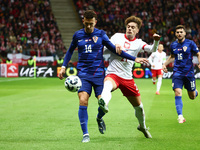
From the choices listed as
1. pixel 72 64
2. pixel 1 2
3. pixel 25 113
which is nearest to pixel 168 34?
pixel 72 64

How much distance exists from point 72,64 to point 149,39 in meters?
7.54

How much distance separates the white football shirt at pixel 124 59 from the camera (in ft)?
21.5

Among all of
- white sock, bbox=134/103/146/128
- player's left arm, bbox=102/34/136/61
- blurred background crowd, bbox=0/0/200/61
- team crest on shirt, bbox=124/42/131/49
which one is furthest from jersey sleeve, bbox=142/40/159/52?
blurred background crowd, bbox=0/0/200/61

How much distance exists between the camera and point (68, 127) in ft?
25.5

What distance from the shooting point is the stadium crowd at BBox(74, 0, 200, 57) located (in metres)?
31.6

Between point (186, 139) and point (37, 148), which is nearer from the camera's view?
point (37, 148)

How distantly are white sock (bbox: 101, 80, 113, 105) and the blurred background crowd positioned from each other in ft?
76.1

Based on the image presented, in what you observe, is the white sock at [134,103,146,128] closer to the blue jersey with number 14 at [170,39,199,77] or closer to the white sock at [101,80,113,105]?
the white sock at [101,80,113,105]

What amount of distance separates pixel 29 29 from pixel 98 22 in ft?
22.1

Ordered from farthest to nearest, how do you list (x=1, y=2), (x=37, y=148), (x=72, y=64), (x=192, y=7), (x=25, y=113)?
(x=1, y=2)
(x=192, y=7)
(x=72, y=64)
(x=25, y=113)
(x=37, y=148)

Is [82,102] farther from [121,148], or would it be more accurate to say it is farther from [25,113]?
[25,113]

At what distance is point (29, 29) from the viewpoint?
3488cm

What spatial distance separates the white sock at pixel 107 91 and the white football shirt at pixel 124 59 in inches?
16.7

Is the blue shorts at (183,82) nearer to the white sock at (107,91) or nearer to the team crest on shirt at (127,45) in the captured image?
the team crest on shirt at (127,45)
